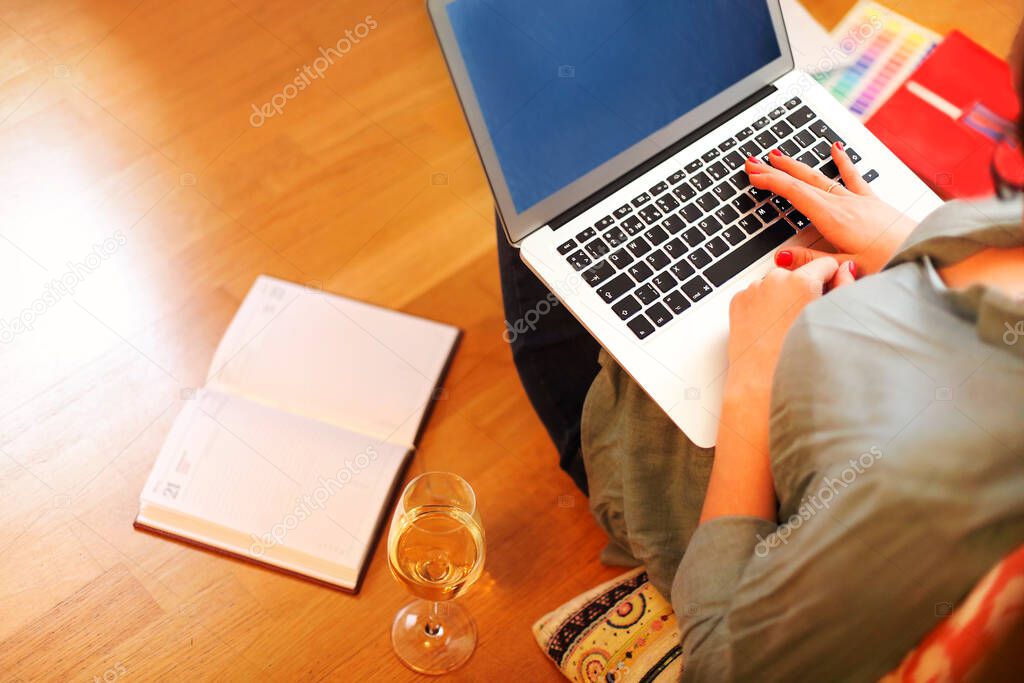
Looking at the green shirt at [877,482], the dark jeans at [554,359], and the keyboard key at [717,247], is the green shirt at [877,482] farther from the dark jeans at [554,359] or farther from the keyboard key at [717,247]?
the dark jeans at [554,359]

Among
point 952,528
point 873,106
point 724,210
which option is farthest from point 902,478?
point 873,106

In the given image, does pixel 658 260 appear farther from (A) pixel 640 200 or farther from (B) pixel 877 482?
(B) pixel 877 482

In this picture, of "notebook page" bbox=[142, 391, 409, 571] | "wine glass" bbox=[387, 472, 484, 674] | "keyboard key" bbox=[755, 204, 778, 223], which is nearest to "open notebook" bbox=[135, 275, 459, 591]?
"notebook page" bbox=[142, 391, 409, 571]

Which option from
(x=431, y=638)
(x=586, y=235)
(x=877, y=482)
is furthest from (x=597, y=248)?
(x=431, y=638)

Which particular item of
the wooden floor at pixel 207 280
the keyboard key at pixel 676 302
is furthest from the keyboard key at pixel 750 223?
the wooden floor at pixel 207 280

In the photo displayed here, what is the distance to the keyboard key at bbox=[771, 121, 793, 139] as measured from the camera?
902mm

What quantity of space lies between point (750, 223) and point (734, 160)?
0.07m

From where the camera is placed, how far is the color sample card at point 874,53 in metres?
1.00

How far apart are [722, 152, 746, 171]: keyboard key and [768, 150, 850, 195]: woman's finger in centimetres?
3

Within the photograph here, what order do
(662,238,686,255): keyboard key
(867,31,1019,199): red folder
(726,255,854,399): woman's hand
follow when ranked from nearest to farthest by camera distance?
(726,255,854,399): woman's hand < (662,238,686,255): keyboard key < (867,31,1019,199): red folder

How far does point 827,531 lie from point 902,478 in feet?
0.21

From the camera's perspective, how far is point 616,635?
854 mm

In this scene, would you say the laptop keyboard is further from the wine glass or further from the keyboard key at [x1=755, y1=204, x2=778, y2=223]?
the wine glass

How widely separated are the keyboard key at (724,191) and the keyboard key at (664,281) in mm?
106
